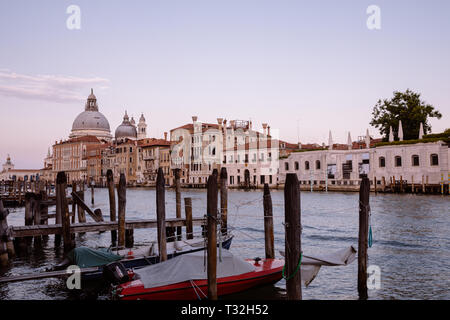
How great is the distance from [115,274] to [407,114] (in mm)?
50263

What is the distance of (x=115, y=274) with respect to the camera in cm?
924

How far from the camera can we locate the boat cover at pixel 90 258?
10.3 metres

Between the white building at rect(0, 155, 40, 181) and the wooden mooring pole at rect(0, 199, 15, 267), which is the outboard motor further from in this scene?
the white building at rect(0, 155, 40, 181)

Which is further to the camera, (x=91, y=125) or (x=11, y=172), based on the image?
(x=11, y=172)

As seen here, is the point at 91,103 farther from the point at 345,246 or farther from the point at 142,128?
the point at 345,246

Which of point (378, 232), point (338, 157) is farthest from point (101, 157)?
point (378, 232)

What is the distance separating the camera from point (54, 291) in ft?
34.4

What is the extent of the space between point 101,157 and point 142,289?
108 meters

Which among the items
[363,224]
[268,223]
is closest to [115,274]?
[268,223]

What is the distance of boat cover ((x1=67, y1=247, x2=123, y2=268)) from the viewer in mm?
10329

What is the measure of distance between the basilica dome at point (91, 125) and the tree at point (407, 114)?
93.6 metres

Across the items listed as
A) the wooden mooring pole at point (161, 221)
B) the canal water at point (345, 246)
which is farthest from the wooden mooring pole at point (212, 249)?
the wooden mooring pole at point (161, 221)

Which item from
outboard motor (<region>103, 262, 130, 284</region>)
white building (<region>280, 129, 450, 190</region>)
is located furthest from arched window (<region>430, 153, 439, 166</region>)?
outboard motor (<region>103, 262, 130, 284</region>)

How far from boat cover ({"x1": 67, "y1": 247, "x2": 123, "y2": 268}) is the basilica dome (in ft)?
404
